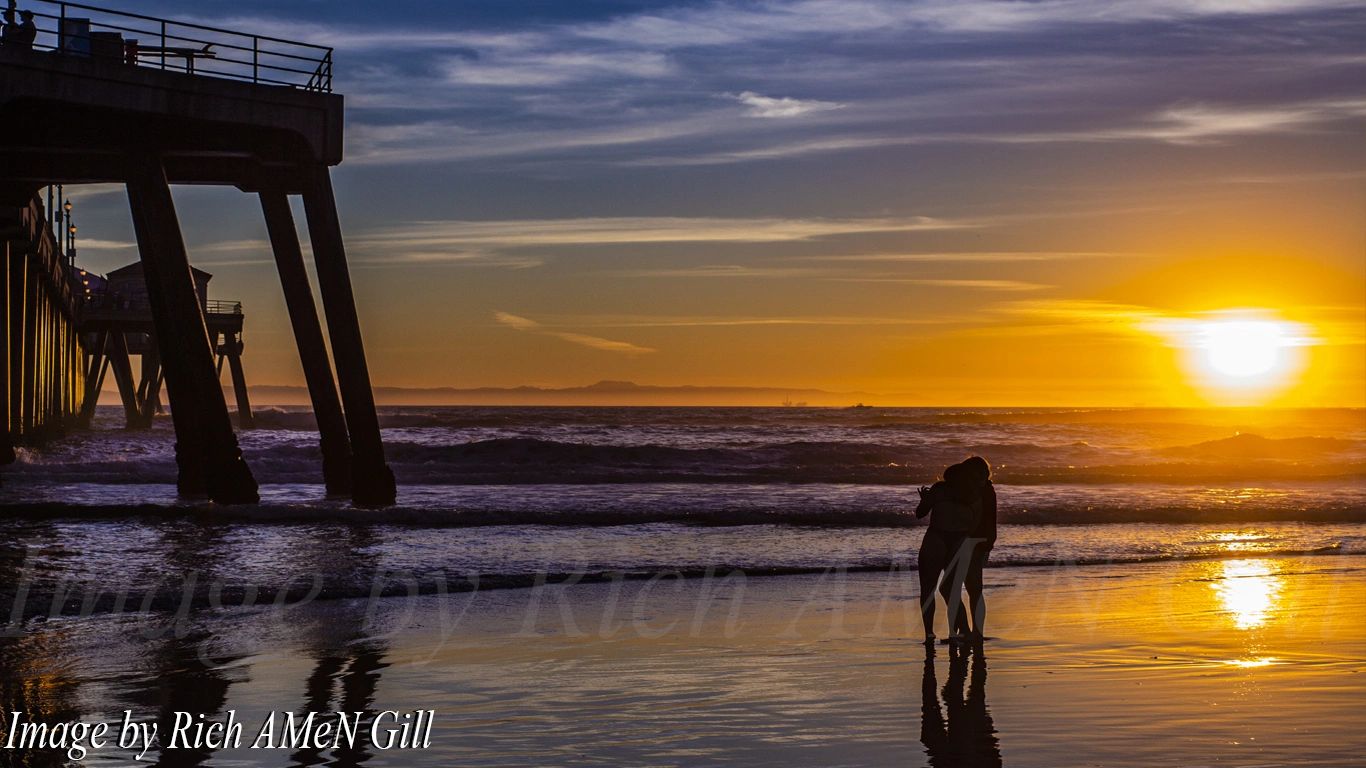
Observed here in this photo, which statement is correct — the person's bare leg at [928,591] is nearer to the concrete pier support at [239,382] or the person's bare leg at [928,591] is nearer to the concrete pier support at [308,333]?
the concrete pier support at [308,333]

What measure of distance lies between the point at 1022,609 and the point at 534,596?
4.57 meters

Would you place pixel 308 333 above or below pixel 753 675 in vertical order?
above

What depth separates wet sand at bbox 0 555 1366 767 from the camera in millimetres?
6871

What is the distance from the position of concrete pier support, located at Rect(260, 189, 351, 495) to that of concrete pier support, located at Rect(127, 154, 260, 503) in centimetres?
226

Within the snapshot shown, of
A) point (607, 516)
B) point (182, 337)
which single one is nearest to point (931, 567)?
point (607, 516)

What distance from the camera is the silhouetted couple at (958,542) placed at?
1005 centimetres

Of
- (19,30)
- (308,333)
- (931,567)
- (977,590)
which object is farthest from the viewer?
(308,333)

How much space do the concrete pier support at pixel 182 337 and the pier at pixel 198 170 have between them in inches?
0.9

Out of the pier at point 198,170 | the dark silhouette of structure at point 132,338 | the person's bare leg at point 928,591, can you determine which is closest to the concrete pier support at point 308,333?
the pier at point 198,170

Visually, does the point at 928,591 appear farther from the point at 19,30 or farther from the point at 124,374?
the point at 124,374

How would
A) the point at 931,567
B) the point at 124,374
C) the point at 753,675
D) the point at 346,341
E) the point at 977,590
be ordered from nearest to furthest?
the point at 753,675
the point at 977,590
the point at 931,567
the point at 346,341
the point at 124,374

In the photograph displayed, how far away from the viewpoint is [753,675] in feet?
28.8

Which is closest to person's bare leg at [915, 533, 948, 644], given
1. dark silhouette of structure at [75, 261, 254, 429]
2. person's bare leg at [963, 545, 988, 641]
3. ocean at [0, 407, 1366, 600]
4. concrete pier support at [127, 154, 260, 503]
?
person's bare leg at [963, 545, 988, 641]

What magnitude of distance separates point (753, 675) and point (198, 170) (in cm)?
2011
